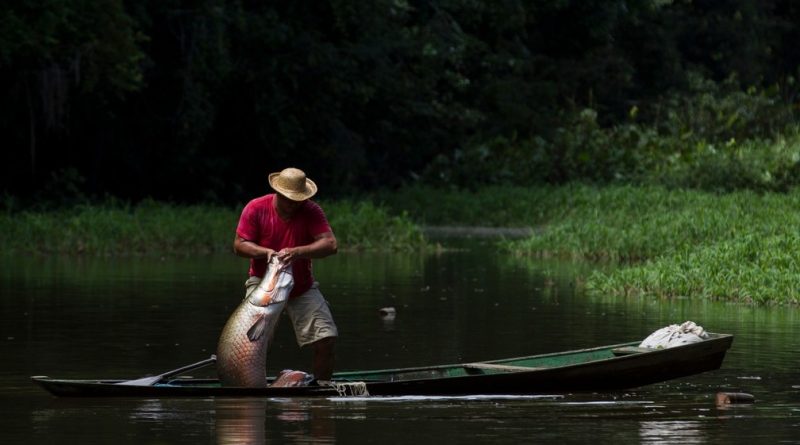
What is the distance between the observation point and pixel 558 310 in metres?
21.1

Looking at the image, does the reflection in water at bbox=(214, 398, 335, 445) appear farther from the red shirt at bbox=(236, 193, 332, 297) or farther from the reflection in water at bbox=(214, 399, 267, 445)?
the red shirt at bbox=(236, 193, 332, 297)

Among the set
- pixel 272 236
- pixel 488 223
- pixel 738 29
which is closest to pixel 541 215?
A: pixel 488 223

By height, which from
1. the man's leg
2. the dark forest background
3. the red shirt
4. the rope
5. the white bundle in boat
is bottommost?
the rope

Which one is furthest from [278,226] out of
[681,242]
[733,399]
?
[681,242]

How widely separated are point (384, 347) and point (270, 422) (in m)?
5.40

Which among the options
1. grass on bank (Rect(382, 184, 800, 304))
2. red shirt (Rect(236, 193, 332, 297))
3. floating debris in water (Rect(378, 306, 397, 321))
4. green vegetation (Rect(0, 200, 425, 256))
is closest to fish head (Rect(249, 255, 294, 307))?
red shirt (Rect(236, 193, 332, 297))

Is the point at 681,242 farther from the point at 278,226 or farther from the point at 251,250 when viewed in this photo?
the point at 251,250

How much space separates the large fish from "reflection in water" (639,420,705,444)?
279 cm

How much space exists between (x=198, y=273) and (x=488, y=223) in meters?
15.5

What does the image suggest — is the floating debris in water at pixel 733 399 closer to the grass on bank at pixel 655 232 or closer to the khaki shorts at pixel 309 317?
the khaki shorts at pixel 309 317

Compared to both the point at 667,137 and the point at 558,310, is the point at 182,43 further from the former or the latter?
the point at 558,310

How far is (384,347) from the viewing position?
57.2 ft

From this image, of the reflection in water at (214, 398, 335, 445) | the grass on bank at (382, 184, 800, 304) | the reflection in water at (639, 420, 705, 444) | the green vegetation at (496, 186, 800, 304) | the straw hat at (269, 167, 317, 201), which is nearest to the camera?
the reflection in water at (639, 420, 705, 444)

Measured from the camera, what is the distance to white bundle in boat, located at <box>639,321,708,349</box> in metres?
13.7
